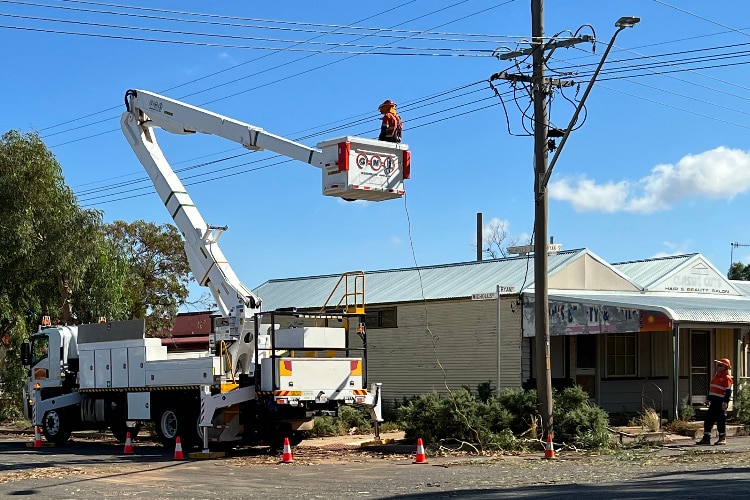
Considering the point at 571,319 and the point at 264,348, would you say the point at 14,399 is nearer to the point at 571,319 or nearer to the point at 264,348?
the point at 264,348

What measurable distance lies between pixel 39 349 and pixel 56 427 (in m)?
2.22

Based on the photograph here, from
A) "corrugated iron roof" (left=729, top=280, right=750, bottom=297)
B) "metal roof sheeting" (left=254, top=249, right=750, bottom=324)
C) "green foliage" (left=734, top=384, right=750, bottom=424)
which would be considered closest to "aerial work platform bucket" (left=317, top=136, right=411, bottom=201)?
"metal roof sheeting" (left=254, top=249, right=750, bottom=324)

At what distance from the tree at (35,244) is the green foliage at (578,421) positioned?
1535 centimetres

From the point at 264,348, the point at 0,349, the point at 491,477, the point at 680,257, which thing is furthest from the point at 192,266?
the point at 680,257

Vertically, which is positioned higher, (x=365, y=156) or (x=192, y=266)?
(x=365, y=156)

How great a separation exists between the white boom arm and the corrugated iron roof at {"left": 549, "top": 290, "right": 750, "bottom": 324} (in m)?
8.66

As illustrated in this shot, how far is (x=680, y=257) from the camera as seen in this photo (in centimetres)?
3058

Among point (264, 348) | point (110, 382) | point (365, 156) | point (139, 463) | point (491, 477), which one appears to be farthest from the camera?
point (110, 382)

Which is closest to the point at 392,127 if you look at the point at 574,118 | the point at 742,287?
the point at 574,118

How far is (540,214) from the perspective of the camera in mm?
19625

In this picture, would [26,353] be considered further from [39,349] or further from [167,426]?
[167,426]

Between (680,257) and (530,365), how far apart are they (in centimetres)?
696

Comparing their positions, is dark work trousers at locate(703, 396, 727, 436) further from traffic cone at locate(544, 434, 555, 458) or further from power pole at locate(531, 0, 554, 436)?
traffic cone at locate(544, 434, 555, 458)

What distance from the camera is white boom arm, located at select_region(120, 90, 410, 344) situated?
1698 cm
